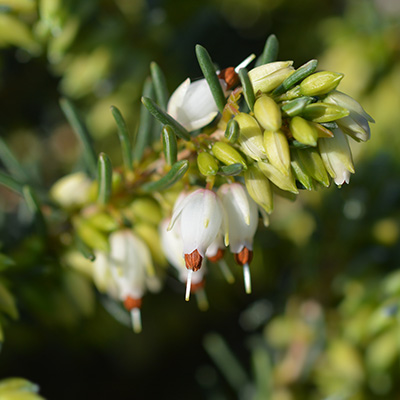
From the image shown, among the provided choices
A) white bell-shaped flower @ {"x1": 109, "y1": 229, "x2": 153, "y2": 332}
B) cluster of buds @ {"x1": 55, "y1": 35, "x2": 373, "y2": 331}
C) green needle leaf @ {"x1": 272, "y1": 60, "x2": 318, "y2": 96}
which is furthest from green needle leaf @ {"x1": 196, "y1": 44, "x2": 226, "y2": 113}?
white bell-shaped flower @ {"x1": 109, "y1": 229, "x2": 153, "y2": 332}

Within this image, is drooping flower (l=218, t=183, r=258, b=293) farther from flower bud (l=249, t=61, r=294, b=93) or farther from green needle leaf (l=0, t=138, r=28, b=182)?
green needle leaf (l=0, t=138, r=28, b=182)

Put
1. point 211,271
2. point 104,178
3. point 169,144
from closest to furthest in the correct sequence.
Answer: point 169,144, point 104,178, point 211,271

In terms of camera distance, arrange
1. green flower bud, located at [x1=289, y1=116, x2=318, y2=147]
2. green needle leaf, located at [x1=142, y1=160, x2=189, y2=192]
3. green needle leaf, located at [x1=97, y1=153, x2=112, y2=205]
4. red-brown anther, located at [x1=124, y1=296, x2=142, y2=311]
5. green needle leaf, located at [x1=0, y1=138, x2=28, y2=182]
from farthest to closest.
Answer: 1. green needle leaf, located at [x1=0, y1=138, x2=28, y2=182]
2. red-brown anther, located at [x1=124, y1=296, x2=142, y2=311]
3. green needle leaf, located at [x1=97, y1=153, x2=112, y2=205]
4. green needle leaf, located at [x1=142, y1=160, x2=189, y2=192]
5. green flower bud, located at [x1=289, y1=116, x2=318, y2=147]

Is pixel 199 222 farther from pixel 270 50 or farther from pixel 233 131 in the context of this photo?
pixel 270 50

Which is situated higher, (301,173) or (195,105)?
(195,105)

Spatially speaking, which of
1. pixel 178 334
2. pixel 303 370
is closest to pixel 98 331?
pixel 178 334

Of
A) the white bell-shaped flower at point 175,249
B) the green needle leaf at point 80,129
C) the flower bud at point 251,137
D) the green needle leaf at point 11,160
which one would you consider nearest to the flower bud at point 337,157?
the flower bud at point 251,137

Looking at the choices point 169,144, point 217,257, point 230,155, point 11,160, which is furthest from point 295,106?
point 11,160
